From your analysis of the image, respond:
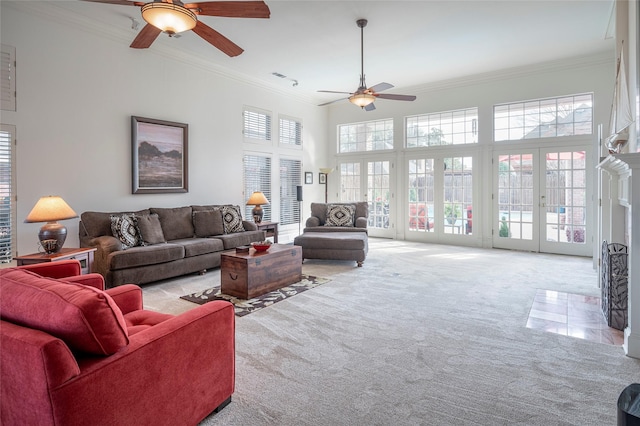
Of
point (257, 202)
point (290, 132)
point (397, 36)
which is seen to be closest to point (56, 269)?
point (257, 202)

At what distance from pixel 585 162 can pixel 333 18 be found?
16.1 ft

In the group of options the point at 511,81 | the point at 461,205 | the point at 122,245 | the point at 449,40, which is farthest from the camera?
the point at 461,205

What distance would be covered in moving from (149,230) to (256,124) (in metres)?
3.33

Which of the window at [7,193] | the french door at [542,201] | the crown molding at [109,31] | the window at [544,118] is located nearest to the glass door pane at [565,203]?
the french door at [542,201]

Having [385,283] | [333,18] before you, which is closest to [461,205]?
[385,283]

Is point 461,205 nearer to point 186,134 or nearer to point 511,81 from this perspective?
point 511,81

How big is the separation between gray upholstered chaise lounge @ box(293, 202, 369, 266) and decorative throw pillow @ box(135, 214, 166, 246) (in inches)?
78.7

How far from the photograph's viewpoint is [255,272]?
12.8 feet

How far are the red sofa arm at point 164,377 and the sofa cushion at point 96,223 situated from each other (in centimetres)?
342

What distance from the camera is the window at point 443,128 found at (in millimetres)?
7277

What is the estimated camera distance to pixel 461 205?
736 centimetres

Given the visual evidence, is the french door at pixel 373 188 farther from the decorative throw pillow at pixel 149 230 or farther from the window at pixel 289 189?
the decorative throw pillow at pixel 149 230

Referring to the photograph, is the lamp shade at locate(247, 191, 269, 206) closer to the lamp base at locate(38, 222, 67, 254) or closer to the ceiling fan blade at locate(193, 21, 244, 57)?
the lamp base at locate(38, 222, 67, 254)

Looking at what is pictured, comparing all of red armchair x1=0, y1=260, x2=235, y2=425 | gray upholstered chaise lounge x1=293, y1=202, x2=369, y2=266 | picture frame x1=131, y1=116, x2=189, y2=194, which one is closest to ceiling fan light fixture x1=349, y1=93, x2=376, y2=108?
gray upholstered chaise lounge x1=293, y1=202, x2=369, y2=266
